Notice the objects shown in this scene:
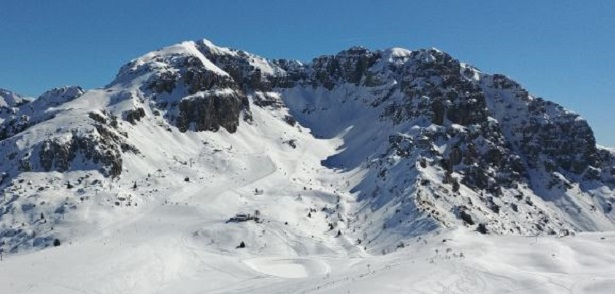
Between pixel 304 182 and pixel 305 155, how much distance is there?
985 inches

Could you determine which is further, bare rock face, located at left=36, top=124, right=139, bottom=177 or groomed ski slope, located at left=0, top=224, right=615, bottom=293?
bare rock face, located at left=36, top=124, right=139, bottom=177

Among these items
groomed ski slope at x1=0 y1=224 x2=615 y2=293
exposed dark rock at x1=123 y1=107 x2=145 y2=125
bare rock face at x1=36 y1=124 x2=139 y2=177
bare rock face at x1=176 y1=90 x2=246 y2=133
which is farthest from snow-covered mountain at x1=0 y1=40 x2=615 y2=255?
groomed ski slope at x1=0 y1=224 x2=615 y2=293

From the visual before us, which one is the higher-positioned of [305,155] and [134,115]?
[134,115]

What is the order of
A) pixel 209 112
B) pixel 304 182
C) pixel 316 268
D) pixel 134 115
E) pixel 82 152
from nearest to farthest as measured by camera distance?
pixel 316 268 < pixel 82 152 < pixel 304 182 < pixel 134 115 < pixel 209 112

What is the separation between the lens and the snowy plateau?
166 feet

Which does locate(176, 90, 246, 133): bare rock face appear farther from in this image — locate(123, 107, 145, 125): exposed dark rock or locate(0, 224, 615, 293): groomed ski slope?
locate(0, 224, 615, 293): groomed ski slope

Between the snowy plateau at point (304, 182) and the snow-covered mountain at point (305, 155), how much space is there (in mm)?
435

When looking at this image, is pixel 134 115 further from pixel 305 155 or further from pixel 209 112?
pixel 305 155

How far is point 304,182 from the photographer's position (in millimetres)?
111312

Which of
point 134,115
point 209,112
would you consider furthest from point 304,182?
point 134,115

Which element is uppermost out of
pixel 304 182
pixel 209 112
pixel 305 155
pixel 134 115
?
pixel 209 112

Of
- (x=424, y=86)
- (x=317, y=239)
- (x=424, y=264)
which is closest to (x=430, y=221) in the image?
(x=317, y=239)

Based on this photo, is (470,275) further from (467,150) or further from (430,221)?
(467,150)

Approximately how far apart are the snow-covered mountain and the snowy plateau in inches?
17.1
